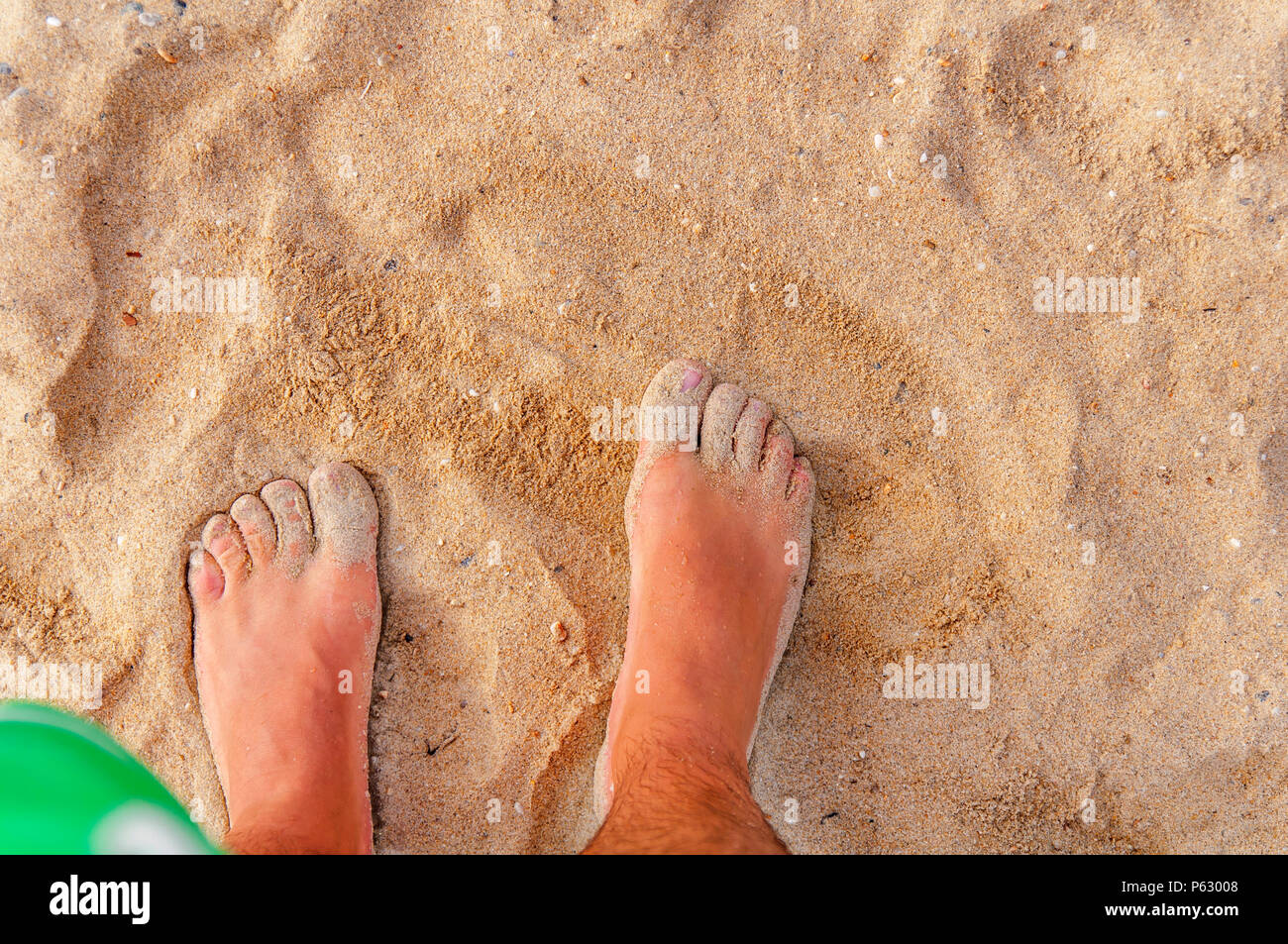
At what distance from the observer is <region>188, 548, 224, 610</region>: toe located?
1.92 m

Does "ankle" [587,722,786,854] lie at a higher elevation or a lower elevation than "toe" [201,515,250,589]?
lower

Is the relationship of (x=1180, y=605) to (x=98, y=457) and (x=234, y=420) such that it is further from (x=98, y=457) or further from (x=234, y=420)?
(x=98, y=457)

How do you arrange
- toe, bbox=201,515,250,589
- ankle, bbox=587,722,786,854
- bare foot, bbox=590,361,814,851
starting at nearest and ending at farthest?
ankle, bbox=587,722,786,854, bare foot, bbox=590,361,814,851, toe, bbox=201,515,250,589

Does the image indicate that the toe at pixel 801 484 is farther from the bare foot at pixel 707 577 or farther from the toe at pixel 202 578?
the toe at pixel 202 578

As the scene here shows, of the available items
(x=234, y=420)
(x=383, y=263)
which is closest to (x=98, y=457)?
(x=234, y=420)

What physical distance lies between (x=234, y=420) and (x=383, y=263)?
52 centimetres

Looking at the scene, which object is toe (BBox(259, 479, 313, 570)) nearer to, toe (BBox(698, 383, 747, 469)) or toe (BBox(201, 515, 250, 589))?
toe (BBox(201, 515, 250, 589))

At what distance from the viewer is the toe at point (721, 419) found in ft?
6.29

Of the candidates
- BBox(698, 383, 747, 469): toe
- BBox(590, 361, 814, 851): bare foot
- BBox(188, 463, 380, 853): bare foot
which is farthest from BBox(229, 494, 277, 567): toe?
BBox(698, 383, 747, 469): toe

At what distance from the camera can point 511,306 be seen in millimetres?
1898

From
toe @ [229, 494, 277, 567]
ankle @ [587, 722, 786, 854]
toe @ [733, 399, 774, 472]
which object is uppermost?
toe @ [733, 399, 774, 472]

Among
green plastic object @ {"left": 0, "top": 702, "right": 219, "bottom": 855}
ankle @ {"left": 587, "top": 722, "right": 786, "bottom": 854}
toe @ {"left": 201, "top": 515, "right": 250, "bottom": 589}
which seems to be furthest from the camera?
toe @ {"left": 201, "top": 515, "right": 250, "bottom": 589}

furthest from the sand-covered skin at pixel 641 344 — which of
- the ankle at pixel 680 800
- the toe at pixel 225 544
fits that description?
the ankle at pixel 680 800

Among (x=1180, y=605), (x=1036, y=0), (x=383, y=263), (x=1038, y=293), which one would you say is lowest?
(x=1180, y=605)
